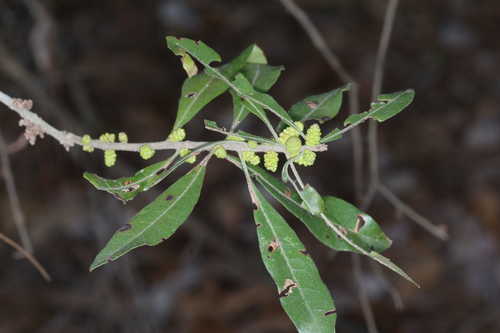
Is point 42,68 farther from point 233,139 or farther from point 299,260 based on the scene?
point 299,260

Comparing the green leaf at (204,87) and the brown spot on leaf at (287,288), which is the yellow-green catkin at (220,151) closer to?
the green leaf at (204,87)

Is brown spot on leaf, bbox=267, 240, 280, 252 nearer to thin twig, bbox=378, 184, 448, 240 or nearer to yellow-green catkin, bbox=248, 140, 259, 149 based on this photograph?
yellow-green catkin, bbox=248, 140, 259, 149

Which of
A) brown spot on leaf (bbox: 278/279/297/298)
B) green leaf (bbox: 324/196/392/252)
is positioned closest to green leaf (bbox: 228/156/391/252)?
green leaf (bbox: 324/196/392/252)

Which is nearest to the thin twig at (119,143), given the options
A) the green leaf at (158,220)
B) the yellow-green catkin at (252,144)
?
the yellow-green catkin at (252,144)

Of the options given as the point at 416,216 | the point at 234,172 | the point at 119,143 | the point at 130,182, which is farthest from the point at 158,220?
the point at 234,172

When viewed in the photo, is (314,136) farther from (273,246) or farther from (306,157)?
(273,246)

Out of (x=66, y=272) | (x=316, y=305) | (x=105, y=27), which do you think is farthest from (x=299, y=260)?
(x=105, y=27)
